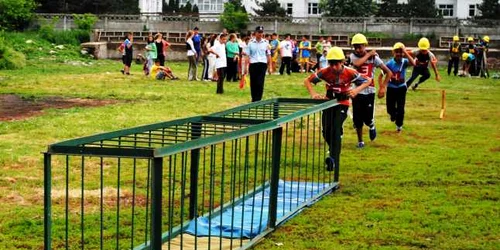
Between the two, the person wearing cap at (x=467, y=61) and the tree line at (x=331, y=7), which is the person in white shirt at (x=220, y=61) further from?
the tree line at (x=331, y=7)

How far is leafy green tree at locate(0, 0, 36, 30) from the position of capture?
5928 centimetres

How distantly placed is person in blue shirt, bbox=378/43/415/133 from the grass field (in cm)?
46

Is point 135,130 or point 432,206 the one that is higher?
point 135,130

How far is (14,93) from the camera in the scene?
25484mm

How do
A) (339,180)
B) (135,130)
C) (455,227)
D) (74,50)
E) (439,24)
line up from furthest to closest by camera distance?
(439,24)
(74,50)
(339,180)
(455,227)
(135,130)

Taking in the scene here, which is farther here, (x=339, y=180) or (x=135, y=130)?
(x=339, y=180)

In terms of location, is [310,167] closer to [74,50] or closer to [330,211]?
[330,211]

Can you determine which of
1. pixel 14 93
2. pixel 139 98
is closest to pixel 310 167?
pixel 139 98

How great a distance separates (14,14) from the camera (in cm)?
5906

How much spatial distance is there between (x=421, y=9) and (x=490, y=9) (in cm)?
531

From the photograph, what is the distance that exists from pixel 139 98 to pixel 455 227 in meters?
16.1

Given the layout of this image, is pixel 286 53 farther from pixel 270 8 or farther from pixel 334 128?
pixel 270 8

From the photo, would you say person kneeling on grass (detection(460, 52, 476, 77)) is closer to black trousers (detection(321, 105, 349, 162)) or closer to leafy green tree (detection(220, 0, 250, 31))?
leafy green tree (detection(220, 0, 250, 31))

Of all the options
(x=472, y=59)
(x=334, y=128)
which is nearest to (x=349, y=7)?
(x=472, y=59)
